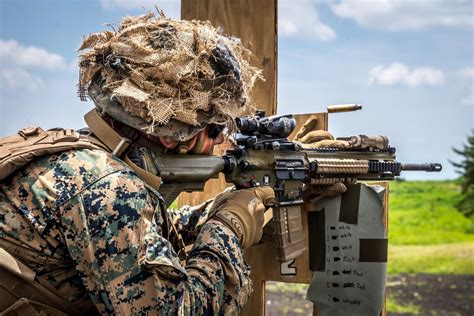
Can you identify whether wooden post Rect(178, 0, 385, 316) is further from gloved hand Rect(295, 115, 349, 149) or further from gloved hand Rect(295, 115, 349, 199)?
gloved hand Rect(295, 115, 349, 199)

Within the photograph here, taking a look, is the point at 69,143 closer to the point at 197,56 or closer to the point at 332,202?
the point at 197,56

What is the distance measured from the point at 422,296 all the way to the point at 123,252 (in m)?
8.02

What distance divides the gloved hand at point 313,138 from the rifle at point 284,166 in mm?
42

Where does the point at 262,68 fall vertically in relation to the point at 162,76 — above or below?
above

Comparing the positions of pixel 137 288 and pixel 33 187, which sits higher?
pixel 33 187

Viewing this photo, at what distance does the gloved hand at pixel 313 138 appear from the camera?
3.48m

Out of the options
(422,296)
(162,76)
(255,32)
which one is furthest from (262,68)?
(422,296)

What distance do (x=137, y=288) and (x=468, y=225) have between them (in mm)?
11164

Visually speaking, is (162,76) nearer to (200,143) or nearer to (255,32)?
(200,143)

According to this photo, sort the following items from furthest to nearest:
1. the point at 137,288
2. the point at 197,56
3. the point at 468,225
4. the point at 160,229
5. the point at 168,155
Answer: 1. the point at 468,225
2. the point at 168,155
3. the point at 197,56
4. the point at 160,229
5. the point at 137,288

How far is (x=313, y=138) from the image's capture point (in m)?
3.56

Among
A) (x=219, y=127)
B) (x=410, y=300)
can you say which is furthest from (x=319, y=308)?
(x=410, y=300)

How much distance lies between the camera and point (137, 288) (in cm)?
209

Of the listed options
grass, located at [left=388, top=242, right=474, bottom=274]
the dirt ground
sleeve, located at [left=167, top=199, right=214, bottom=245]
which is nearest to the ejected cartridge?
sleeve, located at [left=167, top=199, right=214, bottom=245]
